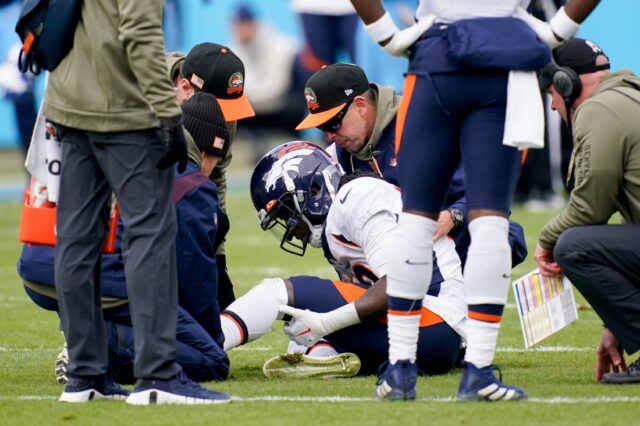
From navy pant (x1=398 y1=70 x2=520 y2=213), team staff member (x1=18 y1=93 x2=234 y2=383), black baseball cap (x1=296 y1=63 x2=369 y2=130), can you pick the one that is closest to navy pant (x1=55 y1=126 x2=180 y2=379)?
team staff member (x1=18 y1=93 x2=234 y2=383)

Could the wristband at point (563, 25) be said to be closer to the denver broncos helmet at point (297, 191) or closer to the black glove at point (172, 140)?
the black glove at point (172, 140)

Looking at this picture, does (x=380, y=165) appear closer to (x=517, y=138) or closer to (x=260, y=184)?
(x=260, y=184)

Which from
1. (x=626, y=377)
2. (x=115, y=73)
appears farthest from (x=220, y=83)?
(x=626, y=377)

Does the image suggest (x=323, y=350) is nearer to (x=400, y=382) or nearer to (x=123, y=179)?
(x=400, y=382)

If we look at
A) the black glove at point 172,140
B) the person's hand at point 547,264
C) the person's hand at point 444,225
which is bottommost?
the person's hand at point 444,225

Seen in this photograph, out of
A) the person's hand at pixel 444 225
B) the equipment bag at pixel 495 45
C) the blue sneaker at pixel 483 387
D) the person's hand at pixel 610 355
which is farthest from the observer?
the person's hand at pixel 444 225

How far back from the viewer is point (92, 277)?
191 inches

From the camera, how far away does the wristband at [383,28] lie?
4.67 metres

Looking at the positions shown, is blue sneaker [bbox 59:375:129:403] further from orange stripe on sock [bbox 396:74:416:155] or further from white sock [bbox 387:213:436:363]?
orange stripe on sock [bbox 396:74:416:155]

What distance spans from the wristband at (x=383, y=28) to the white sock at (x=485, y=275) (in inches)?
27.7

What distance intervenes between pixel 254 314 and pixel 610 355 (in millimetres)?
1523

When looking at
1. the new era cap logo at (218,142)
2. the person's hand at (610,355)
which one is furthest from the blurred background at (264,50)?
the person's hand at (610,355)

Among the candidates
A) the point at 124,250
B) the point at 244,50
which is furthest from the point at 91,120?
the point at 244,50

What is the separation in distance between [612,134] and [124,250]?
1.87 m
